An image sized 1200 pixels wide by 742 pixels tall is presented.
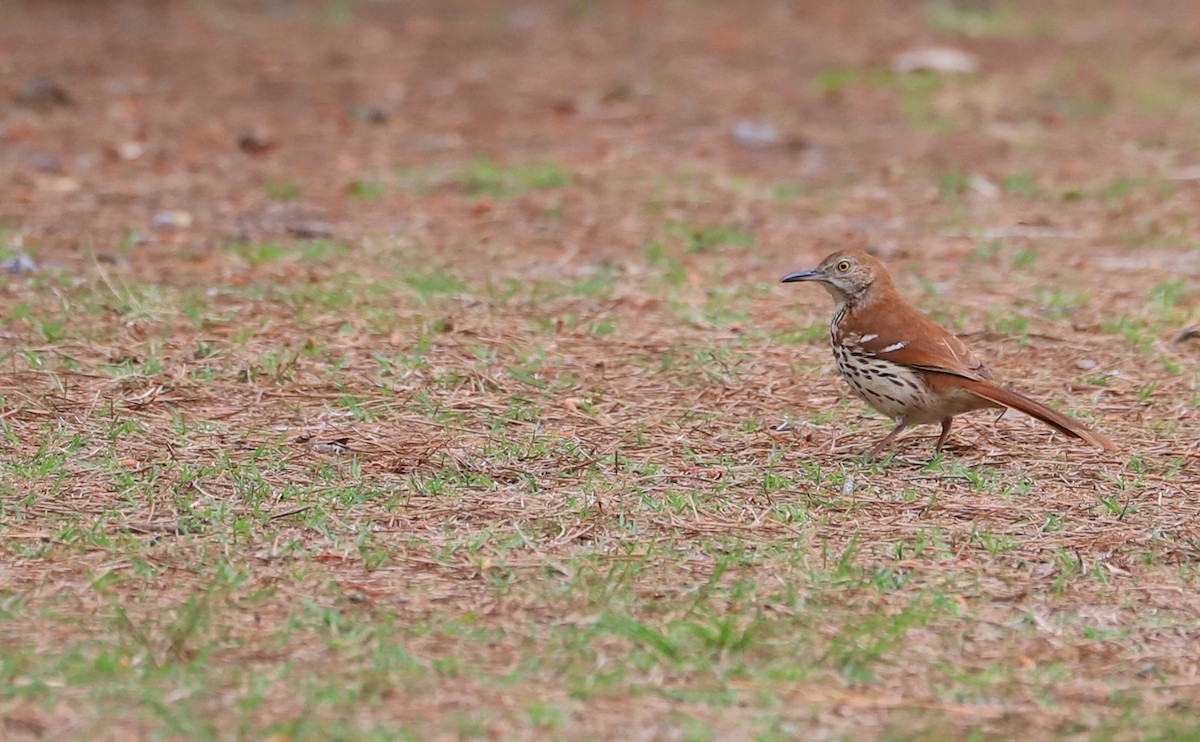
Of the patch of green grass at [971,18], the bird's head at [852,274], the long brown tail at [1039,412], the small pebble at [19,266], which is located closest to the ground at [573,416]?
the small pebble at [19,266]

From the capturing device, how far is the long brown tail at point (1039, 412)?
15.7ft

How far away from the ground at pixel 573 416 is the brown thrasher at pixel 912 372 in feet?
0.60

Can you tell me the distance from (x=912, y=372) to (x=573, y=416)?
112cm

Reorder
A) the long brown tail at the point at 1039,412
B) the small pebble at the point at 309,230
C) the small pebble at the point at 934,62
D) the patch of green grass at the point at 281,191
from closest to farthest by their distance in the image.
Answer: the long brown tail at the point at 1039,412, the small pebble at the point at 309,230, the patch of green grass at the point at 281,191, the small pebble at the point at 934,62

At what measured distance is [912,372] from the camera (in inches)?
196

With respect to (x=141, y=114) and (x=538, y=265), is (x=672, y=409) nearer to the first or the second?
(x=538, y=265)

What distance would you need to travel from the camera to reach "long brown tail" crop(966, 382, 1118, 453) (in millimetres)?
4773

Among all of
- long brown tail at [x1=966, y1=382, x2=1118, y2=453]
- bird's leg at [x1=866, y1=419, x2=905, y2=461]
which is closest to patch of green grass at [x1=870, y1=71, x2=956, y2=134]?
bird's leg at [x1=866, y1=419, x2=905, y2=461]

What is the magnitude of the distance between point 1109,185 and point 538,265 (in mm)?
3570

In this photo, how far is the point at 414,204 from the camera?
8.60 m

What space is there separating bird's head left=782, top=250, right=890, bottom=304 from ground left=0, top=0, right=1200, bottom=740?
417 millimetres

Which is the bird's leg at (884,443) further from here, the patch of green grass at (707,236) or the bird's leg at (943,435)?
the patch of green grass at (707,236)

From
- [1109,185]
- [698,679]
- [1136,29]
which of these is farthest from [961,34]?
[698,679]

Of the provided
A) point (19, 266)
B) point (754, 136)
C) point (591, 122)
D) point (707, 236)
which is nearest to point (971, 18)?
point (754, 136)
